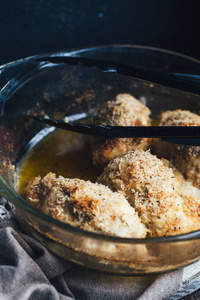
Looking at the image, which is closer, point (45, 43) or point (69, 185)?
point (69, 185)

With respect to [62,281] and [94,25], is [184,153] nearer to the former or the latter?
[62,281]

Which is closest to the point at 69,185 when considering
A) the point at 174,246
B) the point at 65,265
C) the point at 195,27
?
the point at 65,265

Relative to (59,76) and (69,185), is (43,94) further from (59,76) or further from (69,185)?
(69,185)

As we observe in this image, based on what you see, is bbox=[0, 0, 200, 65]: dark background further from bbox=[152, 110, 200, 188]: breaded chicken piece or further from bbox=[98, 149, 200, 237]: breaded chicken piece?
bbox=[98, 149, 200, 237]: breaded chicken piece

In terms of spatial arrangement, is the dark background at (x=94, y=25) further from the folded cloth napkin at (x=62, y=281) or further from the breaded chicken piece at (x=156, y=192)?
the folded cloth napkin at (x=62, y=281)

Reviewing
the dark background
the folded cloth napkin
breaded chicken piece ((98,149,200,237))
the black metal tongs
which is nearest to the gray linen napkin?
the folded cloth napkin

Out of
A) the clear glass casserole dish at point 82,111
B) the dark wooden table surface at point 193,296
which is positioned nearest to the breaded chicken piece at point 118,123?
the clear glass casserole dish at point 82,111
